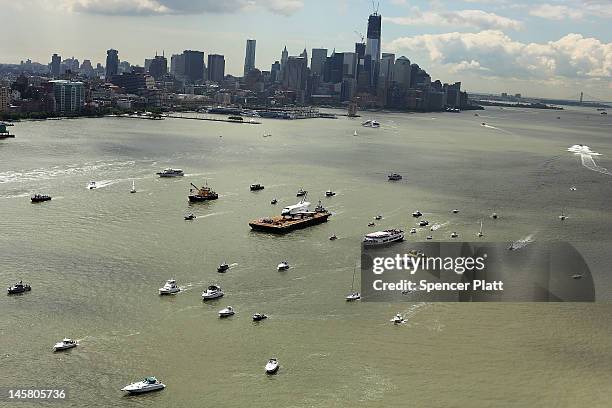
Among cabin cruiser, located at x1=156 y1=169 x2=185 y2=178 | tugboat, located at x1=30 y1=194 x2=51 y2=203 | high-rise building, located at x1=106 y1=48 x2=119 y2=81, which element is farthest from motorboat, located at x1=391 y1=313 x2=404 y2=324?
high-rise building, located at x1=106 y1=48 x2=119 y2=81

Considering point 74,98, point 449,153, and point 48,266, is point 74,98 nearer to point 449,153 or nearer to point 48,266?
point 449,153

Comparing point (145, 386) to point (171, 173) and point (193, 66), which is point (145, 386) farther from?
point (193, 66)

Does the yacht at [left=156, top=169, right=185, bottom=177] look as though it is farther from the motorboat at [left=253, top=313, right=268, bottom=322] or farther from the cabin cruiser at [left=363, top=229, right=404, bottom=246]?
the motorboat at [left=253, top=313, right=268, bottom=322]

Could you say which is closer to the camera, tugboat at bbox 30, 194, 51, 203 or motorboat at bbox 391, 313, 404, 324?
motorboat at bbox 391, 313, 404, 324

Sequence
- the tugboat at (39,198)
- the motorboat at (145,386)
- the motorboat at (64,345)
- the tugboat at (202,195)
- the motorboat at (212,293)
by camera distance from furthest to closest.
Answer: the tugboat at (202,195)
the tugboat at (39,198)
the motorboat at (212,293)
the motorboat at (64,345)
the motorboat at (145,386)

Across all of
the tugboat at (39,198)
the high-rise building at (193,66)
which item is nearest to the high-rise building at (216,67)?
the high-rise building at (193,66)

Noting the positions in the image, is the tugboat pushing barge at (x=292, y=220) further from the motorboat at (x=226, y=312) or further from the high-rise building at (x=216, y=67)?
the high-rise building at (x=216, y=67)

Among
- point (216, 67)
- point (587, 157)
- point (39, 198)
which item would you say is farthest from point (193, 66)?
point (39, 198)
